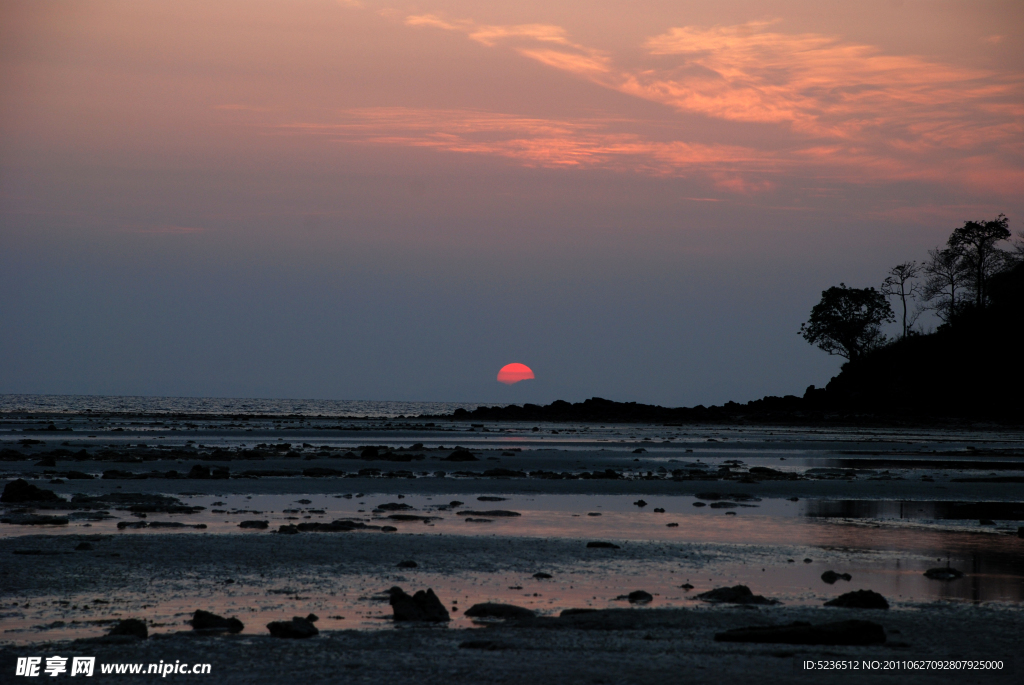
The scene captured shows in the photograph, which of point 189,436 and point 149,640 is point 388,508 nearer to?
point 149,640

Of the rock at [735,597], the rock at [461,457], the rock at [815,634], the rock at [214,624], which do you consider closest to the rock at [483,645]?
the rock at [815,634]

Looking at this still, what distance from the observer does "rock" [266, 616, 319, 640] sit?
9.02 m

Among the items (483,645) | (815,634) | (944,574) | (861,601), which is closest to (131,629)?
(483,645)

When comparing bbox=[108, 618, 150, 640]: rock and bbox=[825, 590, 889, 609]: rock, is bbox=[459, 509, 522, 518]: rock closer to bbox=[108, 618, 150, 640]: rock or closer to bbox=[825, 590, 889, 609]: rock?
bbox=[825, 590, 889, 609]: rock

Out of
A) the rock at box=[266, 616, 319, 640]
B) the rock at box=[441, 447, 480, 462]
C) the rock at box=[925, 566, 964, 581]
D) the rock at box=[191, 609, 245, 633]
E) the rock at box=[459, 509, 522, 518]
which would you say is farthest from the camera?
the rock at box=[441, 447, 480, 462]

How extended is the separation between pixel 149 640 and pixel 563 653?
168 inches

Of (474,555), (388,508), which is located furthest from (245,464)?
(474,555)

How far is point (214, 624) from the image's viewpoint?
9.35 m

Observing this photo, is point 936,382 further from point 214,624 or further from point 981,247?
point 214,624

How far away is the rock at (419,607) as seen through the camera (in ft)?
32.6

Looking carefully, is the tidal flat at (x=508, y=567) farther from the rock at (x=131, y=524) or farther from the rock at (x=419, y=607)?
the rock at (x=419, y=607)

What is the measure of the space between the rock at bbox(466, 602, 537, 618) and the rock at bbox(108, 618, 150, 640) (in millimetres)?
3593

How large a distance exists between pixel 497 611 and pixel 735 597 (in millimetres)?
3186

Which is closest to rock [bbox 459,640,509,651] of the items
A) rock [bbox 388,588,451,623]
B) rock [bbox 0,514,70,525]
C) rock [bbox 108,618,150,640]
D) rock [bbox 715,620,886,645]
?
rock [bbox 388,588,451,623]
